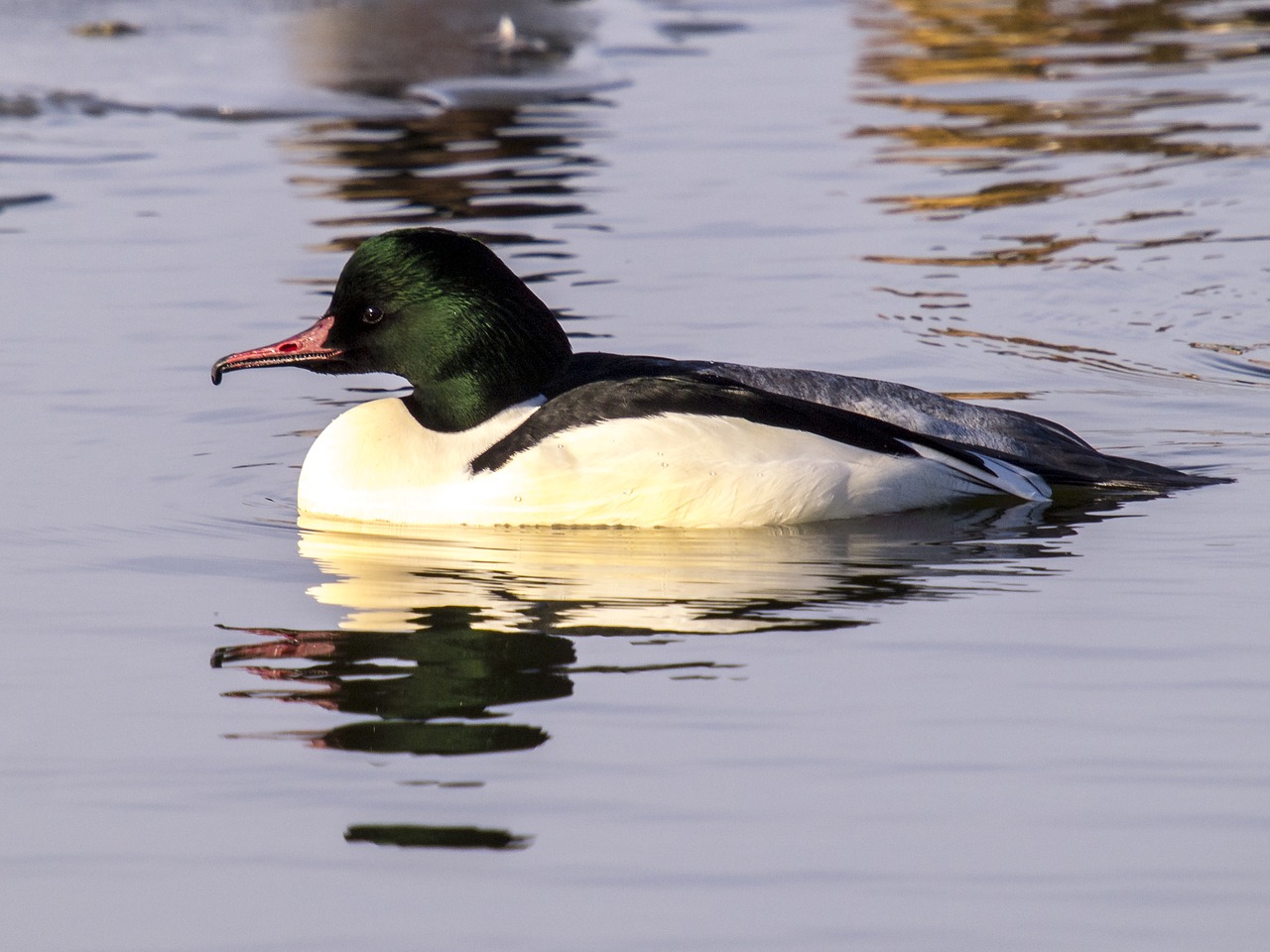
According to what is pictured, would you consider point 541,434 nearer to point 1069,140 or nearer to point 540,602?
point 540,602

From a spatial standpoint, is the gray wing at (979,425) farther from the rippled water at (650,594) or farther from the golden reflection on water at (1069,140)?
the golden reflection on water at (1069,140)

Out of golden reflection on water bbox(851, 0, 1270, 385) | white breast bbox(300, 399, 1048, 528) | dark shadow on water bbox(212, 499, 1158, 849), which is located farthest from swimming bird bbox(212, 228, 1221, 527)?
golden reflection on water bbox(851, 0, 1270, 385)

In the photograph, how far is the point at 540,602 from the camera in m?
6.05

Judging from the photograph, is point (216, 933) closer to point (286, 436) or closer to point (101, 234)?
point (286, 436)

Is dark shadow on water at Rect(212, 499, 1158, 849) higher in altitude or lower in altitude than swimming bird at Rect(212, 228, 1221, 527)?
lower

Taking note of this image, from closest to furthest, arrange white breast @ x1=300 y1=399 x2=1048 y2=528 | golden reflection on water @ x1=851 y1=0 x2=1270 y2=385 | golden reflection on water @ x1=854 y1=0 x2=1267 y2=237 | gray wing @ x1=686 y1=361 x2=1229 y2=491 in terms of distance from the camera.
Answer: white breast @ x1=300 y1=399 x2=1048 y2=528 < gray wing @ x1=686 y1=361 x2=1229 y2=491 < golden reflection on water @ x1=851 y1=0 x2=1270 y2=385 < golden reflection on water @ x1=854 y1=0 x2=1267 y2=237

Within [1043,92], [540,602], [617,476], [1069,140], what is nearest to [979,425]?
[617,476]

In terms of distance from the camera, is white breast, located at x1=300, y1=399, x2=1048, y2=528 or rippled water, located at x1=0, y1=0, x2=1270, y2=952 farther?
white breast, located at x1=300, y1=399, x2=1048, y2=528

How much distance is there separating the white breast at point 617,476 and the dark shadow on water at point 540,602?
8 cm

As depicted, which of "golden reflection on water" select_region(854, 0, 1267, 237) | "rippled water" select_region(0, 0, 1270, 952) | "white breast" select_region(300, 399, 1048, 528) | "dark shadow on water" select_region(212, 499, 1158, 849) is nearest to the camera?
"rippled water" select_region(0, 0, 1270, 952)

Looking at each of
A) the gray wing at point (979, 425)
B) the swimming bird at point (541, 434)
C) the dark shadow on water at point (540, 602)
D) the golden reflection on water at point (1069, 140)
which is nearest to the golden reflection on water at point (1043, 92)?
the golden reflection on water at point (1069, 140)

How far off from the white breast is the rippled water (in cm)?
12

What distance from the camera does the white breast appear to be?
6.95 m

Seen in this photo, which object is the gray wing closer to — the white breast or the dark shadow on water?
the dark shadow on water
